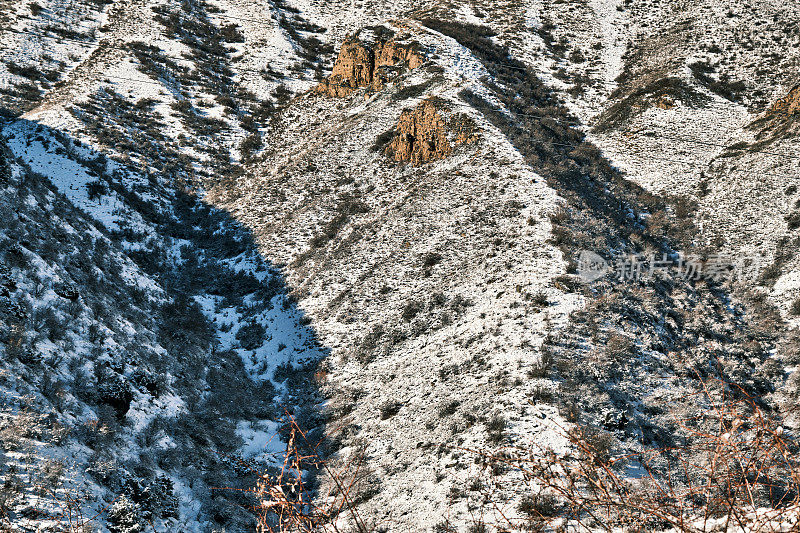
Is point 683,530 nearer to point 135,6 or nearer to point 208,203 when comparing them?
point 208,203

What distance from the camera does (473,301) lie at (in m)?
18.2

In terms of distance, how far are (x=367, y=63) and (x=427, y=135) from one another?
617 inches

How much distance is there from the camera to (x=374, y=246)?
24.6 m

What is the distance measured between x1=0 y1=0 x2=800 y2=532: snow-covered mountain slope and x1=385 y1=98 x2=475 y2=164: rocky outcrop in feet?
0.80

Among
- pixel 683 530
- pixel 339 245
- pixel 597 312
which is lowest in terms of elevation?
pixel 339 245

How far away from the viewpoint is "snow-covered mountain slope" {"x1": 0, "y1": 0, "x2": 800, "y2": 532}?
12.3 m

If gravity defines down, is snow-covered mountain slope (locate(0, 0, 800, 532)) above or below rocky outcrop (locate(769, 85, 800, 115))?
below

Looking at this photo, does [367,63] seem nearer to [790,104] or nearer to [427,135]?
[427,135]

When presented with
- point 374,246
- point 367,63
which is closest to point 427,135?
point 374,246

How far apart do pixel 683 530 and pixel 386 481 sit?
10.5 m

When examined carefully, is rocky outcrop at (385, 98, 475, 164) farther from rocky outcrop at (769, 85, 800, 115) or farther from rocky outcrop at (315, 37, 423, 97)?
rocky outcrop at (769, 85, 800, 115)

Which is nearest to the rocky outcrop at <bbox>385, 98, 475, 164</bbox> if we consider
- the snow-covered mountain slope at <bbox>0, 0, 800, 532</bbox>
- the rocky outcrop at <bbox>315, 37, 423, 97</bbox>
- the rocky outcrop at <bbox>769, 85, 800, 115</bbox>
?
the snow-covered mountain slope at <bbox>0, 0, 800, 532</bbox>

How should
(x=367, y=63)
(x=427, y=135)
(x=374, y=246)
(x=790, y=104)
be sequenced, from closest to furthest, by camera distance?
(x=374, y=246)
(x=427, y=135)
(x=790, y=104)
(x=367, y=63)

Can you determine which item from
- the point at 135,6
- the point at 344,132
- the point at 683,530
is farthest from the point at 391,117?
the point at 135,6
